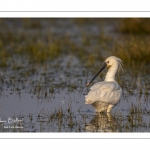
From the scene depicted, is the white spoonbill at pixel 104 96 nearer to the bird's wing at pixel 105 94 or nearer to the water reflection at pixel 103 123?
the bird's wing at pixel 105 94

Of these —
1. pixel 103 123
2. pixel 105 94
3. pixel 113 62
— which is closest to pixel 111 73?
pixel 113 62

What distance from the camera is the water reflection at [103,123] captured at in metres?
9.37

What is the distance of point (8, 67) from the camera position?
15055 millimetres

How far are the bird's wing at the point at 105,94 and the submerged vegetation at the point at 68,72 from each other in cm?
33

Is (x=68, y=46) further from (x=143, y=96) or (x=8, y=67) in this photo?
(x=143, y=96)

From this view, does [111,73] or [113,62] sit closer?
[111,73]

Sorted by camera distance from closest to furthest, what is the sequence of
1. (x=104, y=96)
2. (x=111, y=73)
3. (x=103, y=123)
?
(x=103, y=123)
(x=104, y=96)
(x=111, y=73)

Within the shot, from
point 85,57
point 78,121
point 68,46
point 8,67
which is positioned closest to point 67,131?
point 78,121

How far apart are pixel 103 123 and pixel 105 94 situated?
0.64 m

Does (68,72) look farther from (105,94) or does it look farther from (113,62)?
(105,94)

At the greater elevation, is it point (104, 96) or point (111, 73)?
point (111, 73)

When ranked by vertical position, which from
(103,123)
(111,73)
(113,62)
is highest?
(113,62)

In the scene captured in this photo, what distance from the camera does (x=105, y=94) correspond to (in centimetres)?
1023
